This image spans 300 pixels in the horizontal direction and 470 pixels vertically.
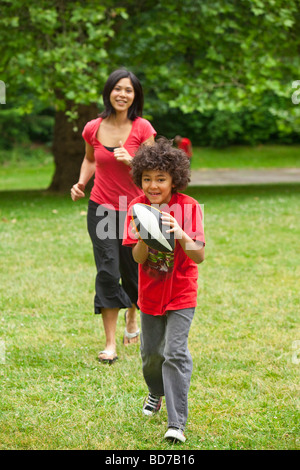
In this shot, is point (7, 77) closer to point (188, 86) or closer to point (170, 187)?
point (188, 86)

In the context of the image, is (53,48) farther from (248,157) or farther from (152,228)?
(248,157)

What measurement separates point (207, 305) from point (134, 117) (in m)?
2.16

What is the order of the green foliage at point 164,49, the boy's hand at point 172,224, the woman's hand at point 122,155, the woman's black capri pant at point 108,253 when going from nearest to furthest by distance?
1. the boy's hand at point 172,224
2. the woman's hand at point 122,155
3. the woman's black capri pant at point 108,253
4. the green foliage at point 164,49

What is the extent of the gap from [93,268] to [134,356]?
3034 mm

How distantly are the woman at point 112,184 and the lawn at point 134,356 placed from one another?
448 mm

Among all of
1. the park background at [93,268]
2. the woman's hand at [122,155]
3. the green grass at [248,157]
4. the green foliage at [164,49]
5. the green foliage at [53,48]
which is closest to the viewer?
the park background at [93,268]

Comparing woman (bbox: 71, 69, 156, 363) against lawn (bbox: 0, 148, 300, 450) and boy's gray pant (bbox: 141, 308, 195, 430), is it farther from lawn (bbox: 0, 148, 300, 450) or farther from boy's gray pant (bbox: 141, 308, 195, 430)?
boy's gray pant (bbox: 141, 308, 195, 430)

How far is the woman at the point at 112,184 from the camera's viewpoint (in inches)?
188

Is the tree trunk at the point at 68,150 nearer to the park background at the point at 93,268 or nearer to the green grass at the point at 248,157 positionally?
the park background at the point at 93,268

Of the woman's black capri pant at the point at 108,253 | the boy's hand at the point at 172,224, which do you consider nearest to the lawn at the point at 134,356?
the woman's black capri pant at the point at 108,253

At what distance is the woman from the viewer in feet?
15.6

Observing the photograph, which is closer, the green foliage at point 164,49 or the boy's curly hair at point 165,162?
the boy's curly hair at point 165,162

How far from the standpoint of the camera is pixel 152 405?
3.81 meters

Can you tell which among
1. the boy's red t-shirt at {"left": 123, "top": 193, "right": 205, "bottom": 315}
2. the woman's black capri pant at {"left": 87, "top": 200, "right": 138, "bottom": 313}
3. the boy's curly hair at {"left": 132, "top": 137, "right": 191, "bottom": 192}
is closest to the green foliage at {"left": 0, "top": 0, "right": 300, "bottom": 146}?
the woman's black capri pant at {"left": 87, "top": 200, "right": 138, "bottom": 313}
